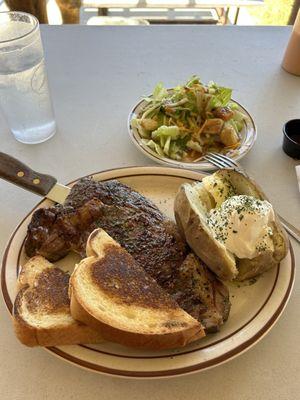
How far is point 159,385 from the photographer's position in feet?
3.48

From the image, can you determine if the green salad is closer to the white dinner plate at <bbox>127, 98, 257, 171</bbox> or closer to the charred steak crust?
the white dinner plate at <bbox>127, 98, 257, 171</bbox>

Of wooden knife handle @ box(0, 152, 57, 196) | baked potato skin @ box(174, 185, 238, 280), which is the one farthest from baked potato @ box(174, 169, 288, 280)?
wooden knife handle @ box(0, 152, 57, 196)

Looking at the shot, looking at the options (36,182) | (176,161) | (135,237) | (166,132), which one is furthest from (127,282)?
(166,132)

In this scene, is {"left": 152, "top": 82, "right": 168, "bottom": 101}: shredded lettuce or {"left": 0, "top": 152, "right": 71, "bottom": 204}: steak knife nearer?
{"left": 0, "top": 152, "right": 71, "bottom": 204}: steak knife

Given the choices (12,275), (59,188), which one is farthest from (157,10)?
(12,275)

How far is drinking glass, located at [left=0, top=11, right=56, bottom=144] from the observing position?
1.57 metres

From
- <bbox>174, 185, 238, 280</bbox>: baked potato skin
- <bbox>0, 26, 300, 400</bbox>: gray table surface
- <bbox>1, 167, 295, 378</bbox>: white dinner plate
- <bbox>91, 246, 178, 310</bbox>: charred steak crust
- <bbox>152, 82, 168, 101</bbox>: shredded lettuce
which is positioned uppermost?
<bbox>174, 185, 238, 280</bbox>: baked potato skin

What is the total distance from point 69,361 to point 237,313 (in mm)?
504

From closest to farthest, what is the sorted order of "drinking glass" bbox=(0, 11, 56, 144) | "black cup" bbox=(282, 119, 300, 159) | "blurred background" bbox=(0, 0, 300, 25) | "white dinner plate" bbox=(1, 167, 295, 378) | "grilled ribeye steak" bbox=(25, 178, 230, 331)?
1. "white dinner plate" bbox=(1, 167, 295, 378)
2. "grilled ribeye steak" bbox=(25, 178, 230, 331)
3. "drinking glass" bbox=(0, 11, 56, 144)
4. "black cup" bbox=(282, 119, 300, 159)
5. "blurred background" bbox=(0, 0, 300, 25)

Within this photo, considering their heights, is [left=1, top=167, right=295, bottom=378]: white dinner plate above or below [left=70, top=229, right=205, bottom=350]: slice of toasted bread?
below

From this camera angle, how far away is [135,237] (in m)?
1.25

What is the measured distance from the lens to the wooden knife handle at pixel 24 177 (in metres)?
1.45

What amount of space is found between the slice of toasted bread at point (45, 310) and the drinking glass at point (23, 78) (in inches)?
31.2

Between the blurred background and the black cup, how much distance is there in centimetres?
277
